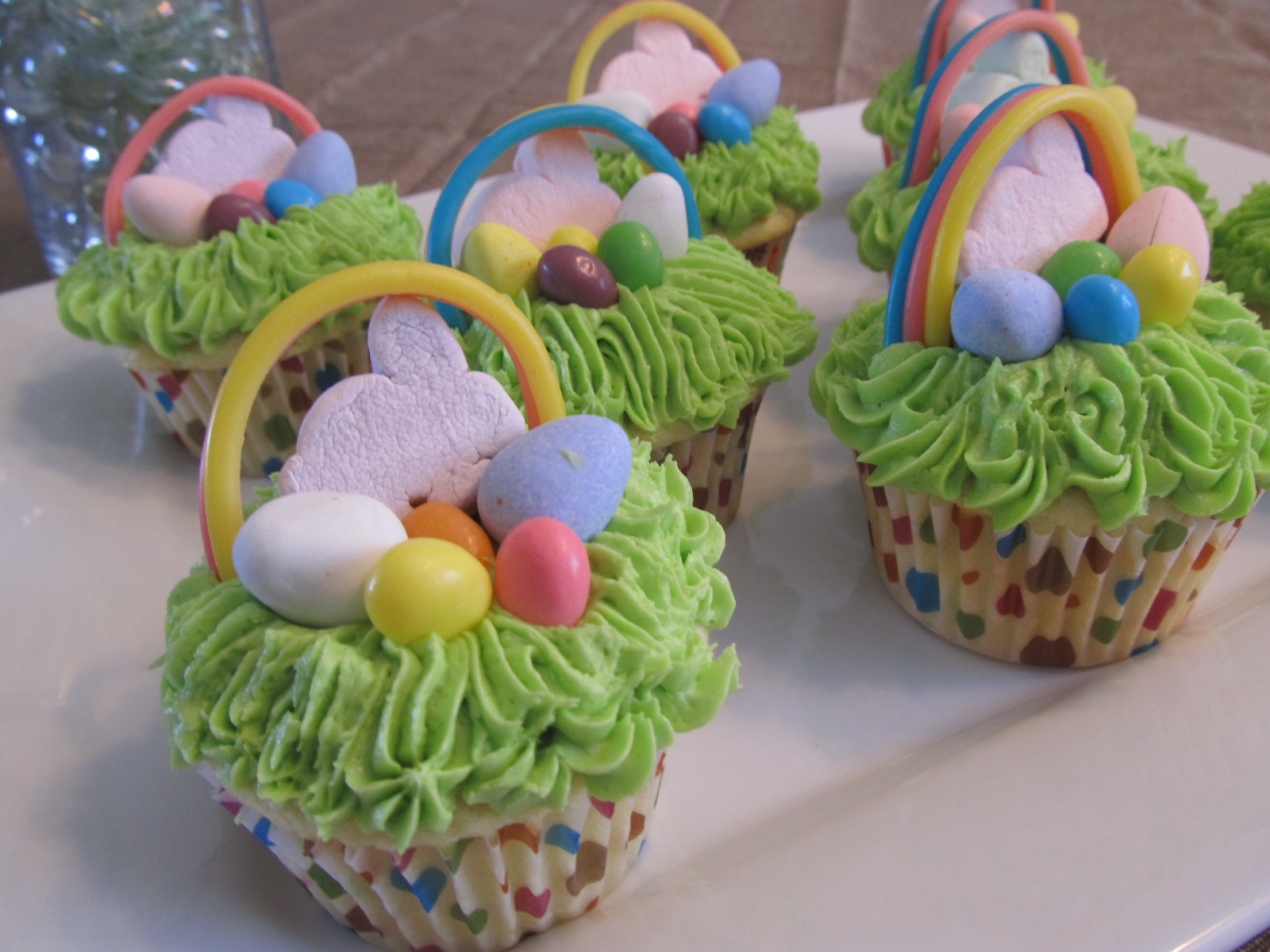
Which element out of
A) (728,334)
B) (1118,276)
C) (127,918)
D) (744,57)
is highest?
(1118,276)

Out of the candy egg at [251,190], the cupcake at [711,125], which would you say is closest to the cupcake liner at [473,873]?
the candy egg at [251,190]

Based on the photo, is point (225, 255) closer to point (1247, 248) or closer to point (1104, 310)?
point (1104, 310)

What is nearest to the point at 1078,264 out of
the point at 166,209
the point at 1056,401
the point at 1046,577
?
the point at 1056,401

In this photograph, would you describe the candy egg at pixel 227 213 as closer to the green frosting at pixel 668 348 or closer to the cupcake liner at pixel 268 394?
the cupcake liner at pixel 268 394

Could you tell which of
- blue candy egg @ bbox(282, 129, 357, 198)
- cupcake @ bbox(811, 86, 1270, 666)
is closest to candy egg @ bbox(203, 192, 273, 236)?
blue candy egg @ bbox(282, 129, 357, 198)

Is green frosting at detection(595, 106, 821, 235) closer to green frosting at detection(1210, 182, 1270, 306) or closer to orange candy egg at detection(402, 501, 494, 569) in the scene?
green frosting at detection(1210, 182, 1270, 306)

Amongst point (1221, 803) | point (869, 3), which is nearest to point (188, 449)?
point (1221, 803)

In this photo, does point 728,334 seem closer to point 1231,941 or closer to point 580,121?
point 580,121
